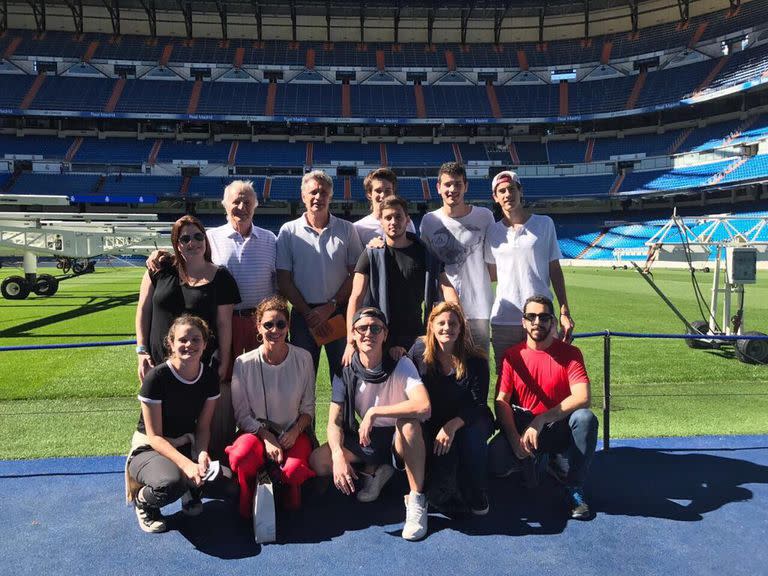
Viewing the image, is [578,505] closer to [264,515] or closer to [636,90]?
[264,515]

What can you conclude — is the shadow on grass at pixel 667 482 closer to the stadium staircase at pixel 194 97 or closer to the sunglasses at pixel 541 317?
the sunglasses at pixel 541 317

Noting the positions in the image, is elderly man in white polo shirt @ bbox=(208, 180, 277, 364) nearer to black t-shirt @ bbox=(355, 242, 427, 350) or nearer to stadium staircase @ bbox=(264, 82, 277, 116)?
black t-shirt @ bbox=(355, 242, 427, 350)

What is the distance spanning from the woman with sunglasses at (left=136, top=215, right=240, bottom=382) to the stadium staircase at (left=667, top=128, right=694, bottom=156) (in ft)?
151

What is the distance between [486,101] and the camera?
4675 centimetres

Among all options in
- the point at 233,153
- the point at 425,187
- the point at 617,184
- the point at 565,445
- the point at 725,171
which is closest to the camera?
the point at 565,445

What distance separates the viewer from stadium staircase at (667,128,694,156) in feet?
137

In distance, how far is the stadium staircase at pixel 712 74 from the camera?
40000 millimetres

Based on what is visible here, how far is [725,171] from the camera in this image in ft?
122

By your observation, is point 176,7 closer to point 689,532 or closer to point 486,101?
point 486,101

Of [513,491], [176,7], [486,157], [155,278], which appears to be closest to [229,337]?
[155,278]

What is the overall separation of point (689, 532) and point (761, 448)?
1852 millimetres

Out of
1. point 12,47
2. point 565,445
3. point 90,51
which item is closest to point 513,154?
point 90,51

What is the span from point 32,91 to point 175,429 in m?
50.4

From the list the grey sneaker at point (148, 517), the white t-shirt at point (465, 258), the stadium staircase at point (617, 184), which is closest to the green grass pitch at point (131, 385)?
the grey sneaker at point (148, 517)
